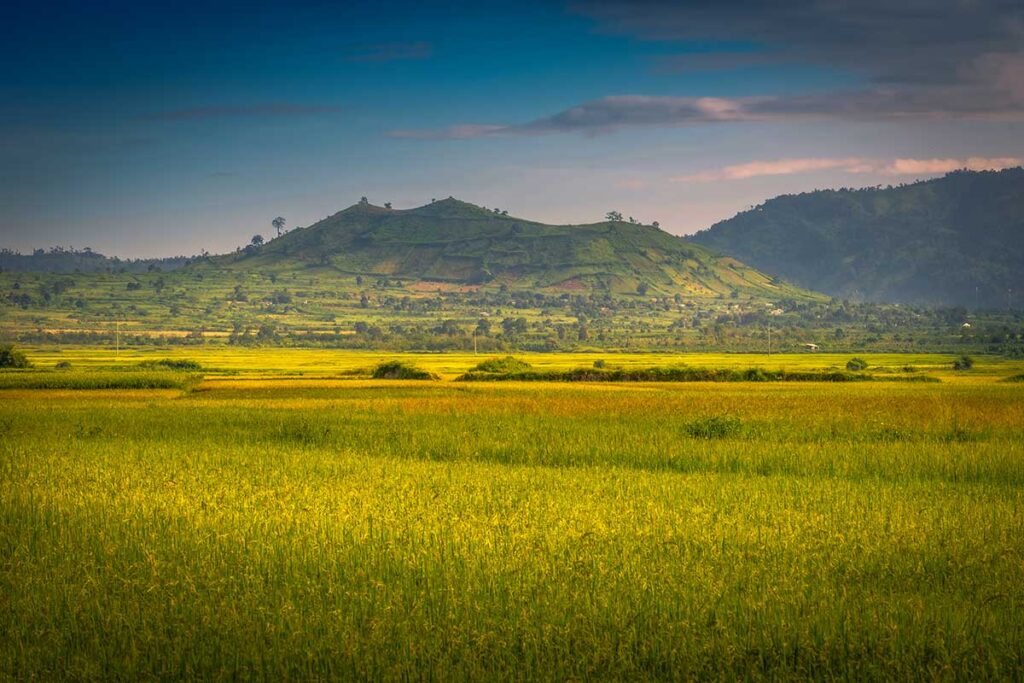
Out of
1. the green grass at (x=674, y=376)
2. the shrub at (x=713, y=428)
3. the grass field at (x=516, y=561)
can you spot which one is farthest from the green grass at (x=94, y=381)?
the shrub at (x=713, y=428)

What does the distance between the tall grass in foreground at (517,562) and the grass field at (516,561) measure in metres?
0.05

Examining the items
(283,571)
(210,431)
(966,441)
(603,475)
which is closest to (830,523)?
(603,475)

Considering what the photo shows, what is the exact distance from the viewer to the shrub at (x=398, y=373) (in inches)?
2911

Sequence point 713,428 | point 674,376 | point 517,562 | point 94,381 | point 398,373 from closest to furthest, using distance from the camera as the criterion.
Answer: point 517,562 < point 713,428 < point 94,381 < point 674,376 < point 398,373

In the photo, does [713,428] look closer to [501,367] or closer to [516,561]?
[516,561]

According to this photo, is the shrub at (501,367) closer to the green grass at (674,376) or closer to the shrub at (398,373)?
the green grass at (674,376)

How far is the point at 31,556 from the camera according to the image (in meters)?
14.2

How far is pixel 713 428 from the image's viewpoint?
103 feet

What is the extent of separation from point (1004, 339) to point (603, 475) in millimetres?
150327

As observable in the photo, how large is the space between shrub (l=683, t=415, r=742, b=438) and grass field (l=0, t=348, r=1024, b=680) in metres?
2.13

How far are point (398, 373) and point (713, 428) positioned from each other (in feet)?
152

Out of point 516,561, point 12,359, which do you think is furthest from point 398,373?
point 516,561

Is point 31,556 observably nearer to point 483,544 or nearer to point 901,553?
point 483,544

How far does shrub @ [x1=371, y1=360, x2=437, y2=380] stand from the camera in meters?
73.9
